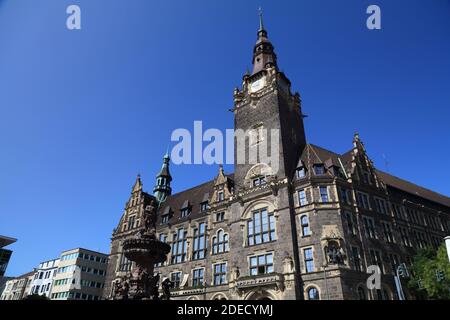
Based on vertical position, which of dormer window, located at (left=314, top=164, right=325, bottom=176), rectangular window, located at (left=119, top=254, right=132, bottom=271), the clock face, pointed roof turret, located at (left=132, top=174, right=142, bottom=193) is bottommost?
rectangular window, located at (left=119, top=254, right=132, bottom=271)

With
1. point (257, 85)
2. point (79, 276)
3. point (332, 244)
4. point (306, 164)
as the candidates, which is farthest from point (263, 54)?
point (79, 276)

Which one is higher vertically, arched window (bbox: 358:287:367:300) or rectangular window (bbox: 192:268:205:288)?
rectangular window (bbox: 192:268:205:288)

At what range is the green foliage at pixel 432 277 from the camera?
1169 inches

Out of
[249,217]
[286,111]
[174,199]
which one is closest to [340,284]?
[249,217]

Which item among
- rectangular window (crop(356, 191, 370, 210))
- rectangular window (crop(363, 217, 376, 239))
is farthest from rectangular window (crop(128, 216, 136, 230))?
rectangular window (crop(363, 217, 376, 239))

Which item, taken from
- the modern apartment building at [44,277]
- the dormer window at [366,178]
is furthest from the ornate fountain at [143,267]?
the modern apartment building at [44,277]

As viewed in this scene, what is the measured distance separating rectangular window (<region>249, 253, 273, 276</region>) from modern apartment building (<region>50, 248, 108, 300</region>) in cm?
5087

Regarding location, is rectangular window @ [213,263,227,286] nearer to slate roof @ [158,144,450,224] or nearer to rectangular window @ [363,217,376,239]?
slate roof @ [158,144,450,224]

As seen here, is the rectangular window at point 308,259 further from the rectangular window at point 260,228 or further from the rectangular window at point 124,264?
the rectangular window at point 124,264

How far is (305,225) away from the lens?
114 feet

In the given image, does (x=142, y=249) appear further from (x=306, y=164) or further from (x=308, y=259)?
(x=306, y=164)

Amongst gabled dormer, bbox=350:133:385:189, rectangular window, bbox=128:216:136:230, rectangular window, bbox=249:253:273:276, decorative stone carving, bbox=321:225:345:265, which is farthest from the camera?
rectangular window, bbox=128:216:136:230

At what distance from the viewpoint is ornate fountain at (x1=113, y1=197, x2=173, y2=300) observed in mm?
19750
